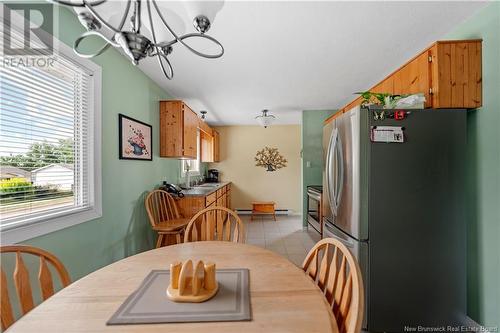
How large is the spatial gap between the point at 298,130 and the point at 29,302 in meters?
5.81

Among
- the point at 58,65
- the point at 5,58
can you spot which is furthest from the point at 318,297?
the point at 58,65

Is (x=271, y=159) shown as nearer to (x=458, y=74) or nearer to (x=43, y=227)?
(x=458, y=74)

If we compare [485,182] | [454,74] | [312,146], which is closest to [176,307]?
[485,182]

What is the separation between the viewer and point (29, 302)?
1.00 metres

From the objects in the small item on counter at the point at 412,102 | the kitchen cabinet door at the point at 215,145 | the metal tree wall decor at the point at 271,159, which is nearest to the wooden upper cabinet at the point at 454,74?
the small item on counter at the point at 412,102

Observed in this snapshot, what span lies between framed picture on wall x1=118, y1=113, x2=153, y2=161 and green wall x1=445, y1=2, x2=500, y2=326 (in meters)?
3.04

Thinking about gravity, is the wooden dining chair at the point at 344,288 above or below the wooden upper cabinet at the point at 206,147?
below

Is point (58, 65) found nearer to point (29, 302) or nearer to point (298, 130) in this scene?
point (29, 302)

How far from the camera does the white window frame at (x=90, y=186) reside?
51.1 inches

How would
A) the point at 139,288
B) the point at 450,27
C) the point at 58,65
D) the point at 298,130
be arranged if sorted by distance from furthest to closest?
the point at 298,130, the point at 450,27, the point at 58,65, the point at 139,288

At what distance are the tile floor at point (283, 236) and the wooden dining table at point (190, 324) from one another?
2.02 metres

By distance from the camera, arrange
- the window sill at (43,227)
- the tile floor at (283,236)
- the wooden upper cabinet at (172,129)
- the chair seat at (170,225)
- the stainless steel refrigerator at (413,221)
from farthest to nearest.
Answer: the tile floor at (283,236), the wooden upper cabinet at (172,129), the chair seat at (170,225), the stainless steel refrigerator at (413,221), the window sill at (43,227)

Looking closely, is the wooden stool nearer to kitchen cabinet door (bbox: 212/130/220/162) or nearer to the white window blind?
kitchen cabinet door (bbox: 212/130/220/162)

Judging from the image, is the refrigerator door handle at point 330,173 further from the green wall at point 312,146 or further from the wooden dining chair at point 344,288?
the green wall at point 312,146
